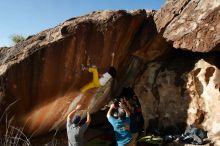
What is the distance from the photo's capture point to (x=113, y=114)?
711cm

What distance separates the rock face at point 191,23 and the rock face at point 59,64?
47cm

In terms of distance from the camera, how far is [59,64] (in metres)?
7.53

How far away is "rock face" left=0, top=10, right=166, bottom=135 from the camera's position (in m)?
7.24

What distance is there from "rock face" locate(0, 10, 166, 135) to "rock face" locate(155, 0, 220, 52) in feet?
1.53

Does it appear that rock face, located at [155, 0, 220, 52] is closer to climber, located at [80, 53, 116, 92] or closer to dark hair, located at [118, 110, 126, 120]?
climber, located at [80, 53, 116, 92]

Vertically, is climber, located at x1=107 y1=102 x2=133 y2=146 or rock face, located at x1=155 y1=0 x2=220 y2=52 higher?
rock face, located at x1=155 y1=0 x2=220 y2=52

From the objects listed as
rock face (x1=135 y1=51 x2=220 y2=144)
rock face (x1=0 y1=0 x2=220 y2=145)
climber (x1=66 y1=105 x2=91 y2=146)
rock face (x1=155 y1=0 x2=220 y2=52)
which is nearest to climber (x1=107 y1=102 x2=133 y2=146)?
climber (x1=66 y1=105 x2=91 y2=146)

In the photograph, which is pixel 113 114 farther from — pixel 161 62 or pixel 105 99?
pixel 161 62

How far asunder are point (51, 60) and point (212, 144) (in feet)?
13.4

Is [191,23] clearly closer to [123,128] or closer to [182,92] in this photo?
[182,92]

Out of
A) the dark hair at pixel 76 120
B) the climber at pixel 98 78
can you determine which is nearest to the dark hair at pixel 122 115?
the dark hair at pixel 76 120

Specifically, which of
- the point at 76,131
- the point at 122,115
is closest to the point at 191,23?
the point at 122,115

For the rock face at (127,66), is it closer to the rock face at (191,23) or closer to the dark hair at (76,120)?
the rock face at (191,23)

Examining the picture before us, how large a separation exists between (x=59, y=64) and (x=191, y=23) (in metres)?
3.27
